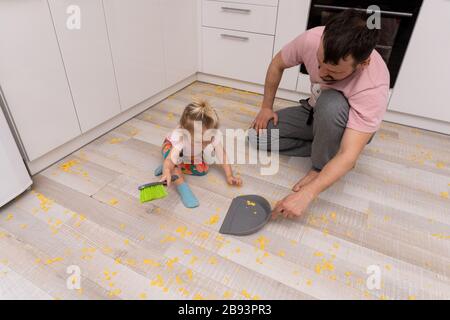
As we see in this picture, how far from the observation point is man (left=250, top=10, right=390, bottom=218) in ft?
2.85

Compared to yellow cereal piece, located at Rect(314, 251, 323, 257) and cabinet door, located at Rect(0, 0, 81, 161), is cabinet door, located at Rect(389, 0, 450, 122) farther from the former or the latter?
cabinet door, located at Rect(0, 0, 81, 161)

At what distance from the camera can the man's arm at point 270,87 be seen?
1329 millimetres

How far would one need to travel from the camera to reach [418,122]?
1757 millimetres

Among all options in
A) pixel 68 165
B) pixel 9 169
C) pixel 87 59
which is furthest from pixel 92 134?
pixel 9 169

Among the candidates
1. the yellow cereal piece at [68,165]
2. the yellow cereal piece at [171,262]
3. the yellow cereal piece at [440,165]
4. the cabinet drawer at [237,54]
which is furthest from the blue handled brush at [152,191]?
the yellow cereal piece at [440,165]

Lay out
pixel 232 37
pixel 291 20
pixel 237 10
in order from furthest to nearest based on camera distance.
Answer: pixel 232 37 → pixel 237 10 → pixel 291 20

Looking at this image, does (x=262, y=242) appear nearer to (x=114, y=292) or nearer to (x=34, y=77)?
(x=114, y=292)

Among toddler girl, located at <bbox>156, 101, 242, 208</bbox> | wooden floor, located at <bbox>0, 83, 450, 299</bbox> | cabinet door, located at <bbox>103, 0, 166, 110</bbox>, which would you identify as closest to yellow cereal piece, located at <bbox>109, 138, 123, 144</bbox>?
wooden floor, located at <bbox>0, 83, 450, 299</bbox>

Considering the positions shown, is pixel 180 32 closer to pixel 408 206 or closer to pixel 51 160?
pixel 51 160

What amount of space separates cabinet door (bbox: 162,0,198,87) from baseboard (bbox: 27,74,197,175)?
11 cm

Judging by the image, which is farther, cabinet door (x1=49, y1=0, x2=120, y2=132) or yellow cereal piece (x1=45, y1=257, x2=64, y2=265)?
cabinet door (x1=49, y1=0, x2=120, y2=132)

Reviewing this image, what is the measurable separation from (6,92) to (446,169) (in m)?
1.87

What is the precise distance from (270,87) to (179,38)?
843mm
